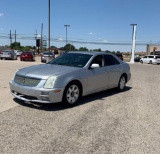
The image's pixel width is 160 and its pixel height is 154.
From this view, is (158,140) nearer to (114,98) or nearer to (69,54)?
(114,98)

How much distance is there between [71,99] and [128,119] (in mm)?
1678

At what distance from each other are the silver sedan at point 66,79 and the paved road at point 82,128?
338mm

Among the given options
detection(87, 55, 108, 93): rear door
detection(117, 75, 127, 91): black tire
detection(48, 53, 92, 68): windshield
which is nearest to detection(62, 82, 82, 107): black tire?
detection(87, 55, 108, 93): rear door

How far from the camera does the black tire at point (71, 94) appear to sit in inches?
253

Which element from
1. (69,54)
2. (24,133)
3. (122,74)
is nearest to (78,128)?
(24,133)

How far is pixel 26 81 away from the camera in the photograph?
634 cm

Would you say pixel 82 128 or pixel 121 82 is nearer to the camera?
pixel 82 128

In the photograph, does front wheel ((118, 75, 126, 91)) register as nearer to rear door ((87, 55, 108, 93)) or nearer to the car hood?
rear door ((87, 55, 108, 93))

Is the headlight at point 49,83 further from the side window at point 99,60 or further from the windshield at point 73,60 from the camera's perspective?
the side window at point 99,60

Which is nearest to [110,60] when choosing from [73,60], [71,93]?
[73,60]

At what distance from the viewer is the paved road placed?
13.2 feet

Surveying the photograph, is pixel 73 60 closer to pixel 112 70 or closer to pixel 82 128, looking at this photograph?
pixel 112 70

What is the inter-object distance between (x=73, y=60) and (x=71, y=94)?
145cm

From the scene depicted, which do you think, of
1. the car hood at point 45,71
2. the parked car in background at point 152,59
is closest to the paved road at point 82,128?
the car hood at point 45,71
